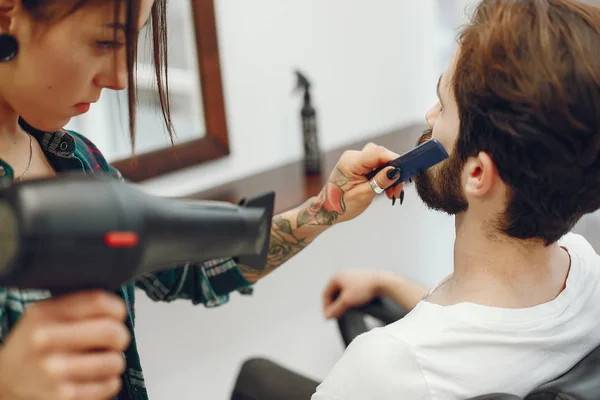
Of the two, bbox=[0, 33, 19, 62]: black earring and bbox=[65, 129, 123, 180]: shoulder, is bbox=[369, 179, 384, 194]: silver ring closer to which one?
bbox=[65, 129, 123, 180]: shoulder

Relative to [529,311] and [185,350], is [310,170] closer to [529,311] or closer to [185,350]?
[185,350]

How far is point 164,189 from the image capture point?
1.91 m

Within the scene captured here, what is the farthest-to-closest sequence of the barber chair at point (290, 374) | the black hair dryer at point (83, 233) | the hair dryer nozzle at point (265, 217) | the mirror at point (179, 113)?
the mirror at point (179, 113)
the barber chair at point (290, 374)
the hair dryer nozzle at point (265, 217)
the black hair dryer at point (83, 233)

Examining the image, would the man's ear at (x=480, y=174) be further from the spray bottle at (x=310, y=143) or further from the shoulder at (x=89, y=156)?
the spray bottle at (x=310, y=143)

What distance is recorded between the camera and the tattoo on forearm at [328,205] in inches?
51.9

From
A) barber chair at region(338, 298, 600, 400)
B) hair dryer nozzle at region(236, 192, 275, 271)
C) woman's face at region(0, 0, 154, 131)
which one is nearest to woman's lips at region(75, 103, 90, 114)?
woman's face at region(0, 0, 154, 131)

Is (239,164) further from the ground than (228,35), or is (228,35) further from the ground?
(228,35)

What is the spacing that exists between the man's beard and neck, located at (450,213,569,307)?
0.03 metres

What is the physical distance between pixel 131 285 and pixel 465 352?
0.54m

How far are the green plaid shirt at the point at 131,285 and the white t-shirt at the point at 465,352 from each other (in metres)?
0.29

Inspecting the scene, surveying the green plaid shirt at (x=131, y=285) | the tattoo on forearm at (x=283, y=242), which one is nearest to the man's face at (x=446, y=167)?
the tattoo on forearm at (x=283, y=242)

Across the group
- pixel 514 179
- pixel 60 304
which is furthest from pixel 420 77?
pixel 60 304

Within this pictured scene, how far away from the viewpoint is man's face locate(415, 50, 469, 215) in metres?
1.11

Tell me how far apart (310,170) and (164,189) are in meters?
0.48
